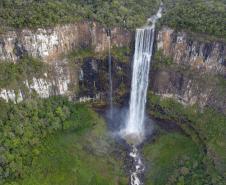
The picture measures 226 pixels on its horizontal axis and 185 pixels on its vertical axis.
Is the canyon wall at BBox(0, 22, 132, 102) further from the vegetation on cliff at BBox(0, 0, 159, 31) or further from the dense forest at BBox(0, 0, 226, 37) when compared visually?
the dense forest at BBox(0, 0, 226, 37)

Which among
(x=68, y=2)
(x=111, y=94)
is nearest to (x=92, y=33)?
(x=68, y=2)

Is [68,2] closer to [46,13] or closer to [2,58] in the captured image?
[46,13]

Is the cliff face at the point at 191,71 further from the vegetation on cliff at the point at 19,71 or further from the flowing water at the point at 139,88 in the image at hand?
the vegetation on cliff at the point at 19,71

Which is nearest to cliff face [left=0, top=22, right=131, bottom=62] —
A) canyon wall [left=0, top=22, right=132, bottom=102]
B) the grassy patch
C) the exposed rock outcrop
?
canyon wall [left=0, top=22, right=132, bottom=102]

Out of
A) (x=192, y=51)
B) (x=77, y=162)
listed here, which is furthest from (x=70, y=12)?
(x=77, y=162)

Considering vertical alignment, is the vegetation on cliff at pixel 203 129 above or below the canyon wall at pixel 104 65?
below

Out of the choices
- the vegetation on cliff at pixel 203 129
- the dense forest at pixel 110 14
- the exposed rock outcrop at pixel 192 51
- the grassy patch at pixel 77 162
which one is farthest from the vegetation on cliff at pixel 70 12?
the grassy patch at pixel 77 162
